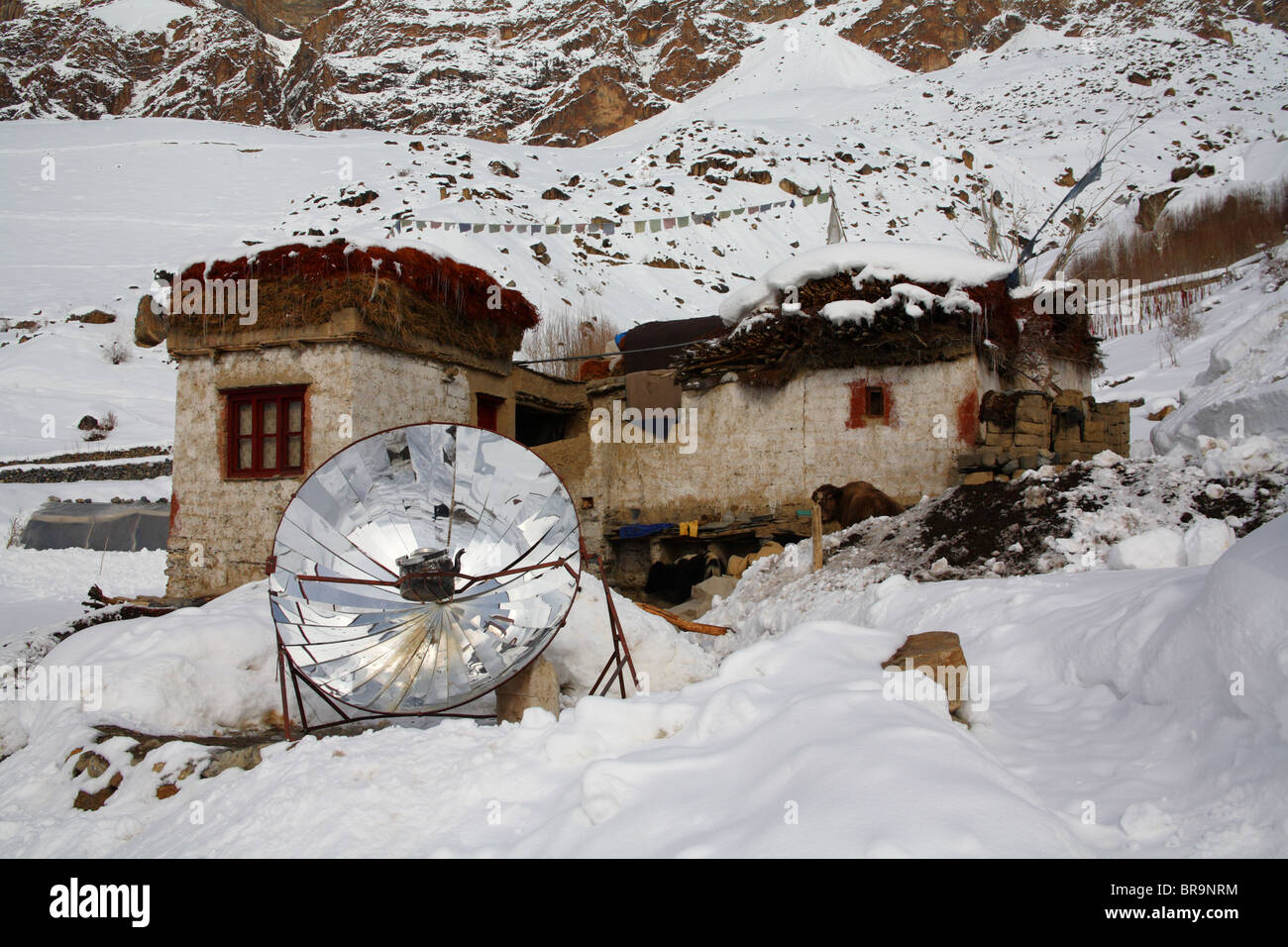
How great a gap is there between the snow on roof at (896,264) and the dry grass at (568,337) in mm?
14070

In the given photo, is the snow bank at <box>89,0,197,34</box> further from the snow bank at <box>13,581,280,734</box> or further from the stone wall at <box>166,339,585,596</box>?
the snow bank at <box>13,581,280,734</box>

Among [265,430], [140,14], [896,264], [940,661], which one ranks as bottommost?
[940,661]

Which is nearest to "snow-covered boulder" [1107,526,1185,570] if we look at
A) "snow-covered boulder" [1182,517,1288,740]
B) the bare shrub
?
"snow-covered boulder" [1182,517,1288,740]

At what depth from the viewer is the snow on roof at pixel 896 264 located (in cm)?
1380

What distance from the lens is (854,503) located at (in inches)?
510

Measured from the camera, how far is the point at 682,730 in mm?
5031

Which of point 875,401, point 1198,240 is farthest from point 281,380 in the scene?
point 1198,240

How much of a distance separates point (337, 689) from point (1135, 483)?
27.1 ft

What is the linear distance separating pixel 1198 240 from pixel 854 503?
1320 inches

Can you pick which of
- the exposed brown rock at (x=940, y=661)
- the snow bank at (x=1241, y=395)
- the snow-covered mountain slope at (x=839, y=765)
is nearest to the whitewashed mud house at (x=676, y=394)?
the snow bank at (x=1241, y=395)

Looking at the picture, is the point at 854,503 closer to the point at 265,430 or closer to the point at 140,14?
the point at 265,430

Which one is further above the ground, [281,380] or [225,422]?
[281,380]

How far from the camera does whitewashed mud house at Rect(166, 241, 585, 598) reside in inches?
497
